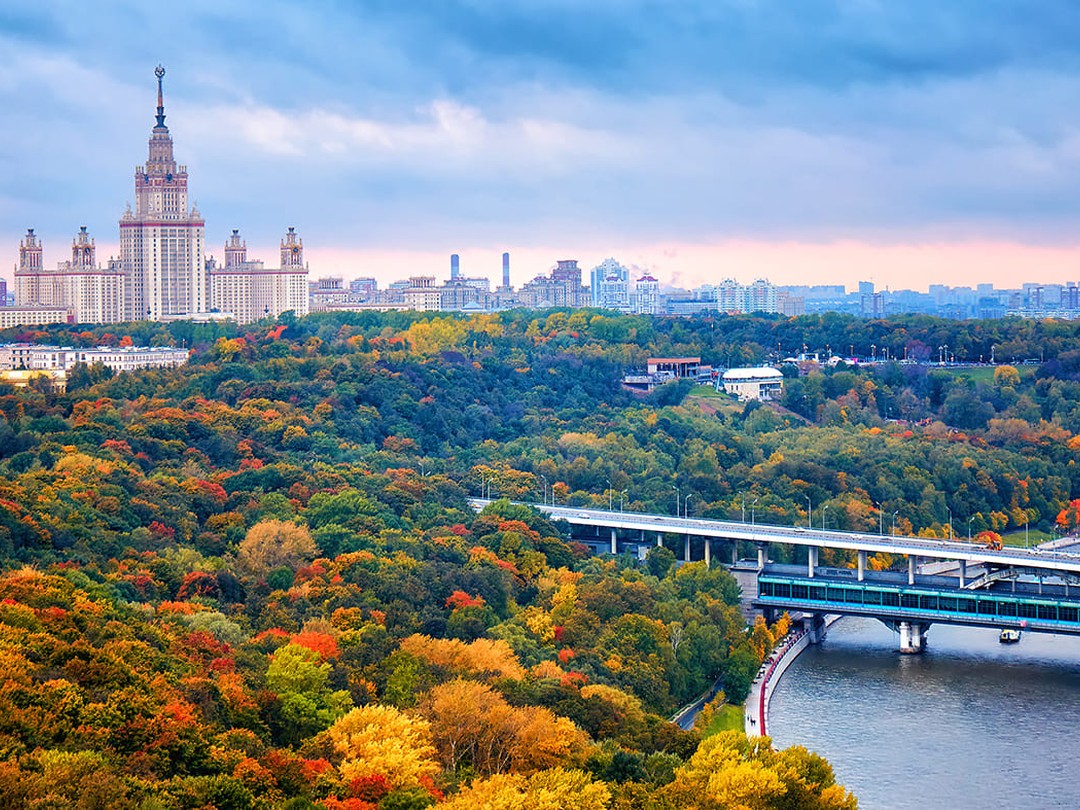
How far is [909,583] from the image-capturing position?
33.9 m

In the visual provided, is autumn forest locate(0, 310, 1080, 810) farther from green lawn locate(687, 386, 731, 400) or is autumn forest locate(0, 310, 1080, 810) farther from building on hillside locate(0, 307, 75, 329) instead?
building on hillside locate(0, 307, 75, 329)

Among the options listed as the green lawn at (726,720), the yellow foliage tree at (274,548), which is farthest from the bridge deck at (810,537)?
the yellow foliage tree at (274,548)

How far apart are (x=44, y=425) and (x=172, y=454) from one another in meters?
3.86

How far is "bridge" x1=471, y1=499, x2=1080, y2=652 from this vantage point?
3212 cm

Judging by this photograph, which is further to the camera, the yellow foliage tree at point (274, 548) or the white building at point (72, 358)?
the white building at point (72, 358)

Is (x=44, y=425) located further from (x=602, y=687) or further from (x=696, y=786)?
(x=696, y=786)

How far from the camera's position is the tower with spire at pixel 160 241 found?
77688 millimetres

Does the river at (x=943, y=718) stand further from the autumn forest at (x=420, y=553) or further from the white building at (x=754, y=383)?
the white building at (x=754, y=383)

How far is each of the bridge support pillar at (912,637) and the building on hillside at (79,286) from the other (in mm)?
53015

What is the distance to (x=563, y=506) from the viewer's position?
43.0 meters

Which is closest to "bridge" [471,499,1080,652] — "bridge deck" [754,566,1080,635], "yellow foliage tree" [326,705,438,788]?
"bridge deck" [754,566,1080,635]

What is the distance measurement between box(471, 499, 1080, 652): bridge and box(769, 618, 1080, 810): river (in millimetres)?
618

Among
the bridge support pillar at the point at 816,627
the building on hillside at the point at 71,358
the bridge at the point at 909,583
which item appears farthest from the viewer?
the building on hillside at the point at 71,358

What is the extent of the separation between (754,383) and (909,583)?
31096 mm
